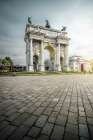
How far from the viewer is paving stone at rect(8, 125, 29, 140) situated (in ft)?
5.08

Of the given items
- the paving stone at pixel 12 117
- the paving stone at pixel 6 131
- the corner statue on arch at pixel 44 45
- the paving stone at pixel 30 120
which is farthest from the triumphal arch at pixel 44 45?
the paving stone at pixel 6 131

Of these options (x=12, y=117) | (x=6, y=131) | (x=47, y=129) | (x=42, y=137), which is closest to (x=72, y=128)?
(x=47, y=129)

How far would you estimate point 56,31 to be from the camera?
37469 millimetres

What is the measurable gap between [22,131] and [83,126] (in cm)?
133

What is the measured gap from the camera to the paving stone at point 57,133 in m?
1.54

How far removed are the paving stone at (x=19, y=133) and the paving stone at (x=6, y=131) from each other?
85mm

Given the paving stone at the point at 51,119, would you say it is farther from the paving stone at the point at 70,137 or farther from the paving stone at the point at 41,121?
the paving stone at the point at 70,137

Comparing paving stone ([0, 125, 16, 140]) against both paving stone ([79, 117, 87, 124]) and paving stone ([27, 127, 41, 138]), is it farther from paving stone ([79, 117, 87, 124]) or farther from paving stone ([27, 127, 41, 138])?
paving stone ([79, 117, 87, 124])

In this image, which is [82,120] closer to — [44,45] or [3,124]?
[3,124]

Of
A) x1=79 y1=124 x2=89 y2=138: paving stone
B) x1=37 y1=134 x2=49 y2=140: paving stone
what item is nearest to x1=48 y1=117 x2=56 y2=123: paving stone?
x1=37 y1=134 x2=49 y2=140: paving stone

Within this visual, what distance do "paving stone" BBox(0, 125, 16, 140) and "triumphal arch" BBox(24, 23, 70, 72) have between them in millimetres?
27793

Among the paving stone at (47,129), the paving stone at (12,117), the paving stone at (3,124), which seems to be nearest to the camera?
the paving stone at (47,129)

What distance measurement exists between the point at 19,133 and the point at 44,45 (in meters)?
35.7

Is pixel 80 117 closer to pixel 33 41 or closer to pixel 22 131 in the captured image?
pixel 22 131
